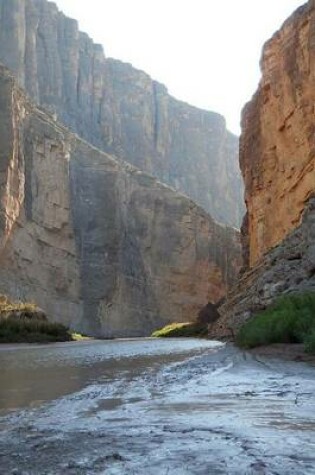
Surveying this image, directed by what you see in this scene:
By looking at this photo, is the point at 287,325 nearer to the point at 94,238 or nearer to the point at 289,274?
the point at 289,274

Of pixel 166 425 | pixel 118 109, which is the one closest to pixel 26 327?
pixel 166 425

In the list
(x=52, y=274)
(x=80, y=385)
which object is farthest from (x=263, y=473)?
(x=52, y=274)

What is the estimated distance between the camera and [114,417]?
5.97 meters

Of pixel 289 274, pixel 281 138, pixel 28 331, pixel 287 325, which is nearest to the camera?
pixel 287 325

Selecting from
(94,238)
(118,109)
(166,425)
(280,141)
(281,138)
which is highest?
(118,109)

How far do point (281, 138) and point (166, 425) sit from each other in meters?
47.8

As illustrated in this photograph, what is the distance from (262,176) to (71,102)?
81.2m

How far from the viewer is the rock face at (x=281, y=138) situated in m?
45.6

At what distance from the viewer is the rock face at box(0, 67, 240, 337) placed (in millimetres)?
72062

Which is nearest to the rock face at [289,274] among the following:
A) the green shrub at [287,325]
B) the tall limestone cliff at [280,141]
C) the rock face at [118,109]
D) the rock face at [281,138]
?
the green shrub at [287,325]

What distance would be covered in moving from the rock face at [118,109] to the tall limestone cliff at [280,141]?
221 feet

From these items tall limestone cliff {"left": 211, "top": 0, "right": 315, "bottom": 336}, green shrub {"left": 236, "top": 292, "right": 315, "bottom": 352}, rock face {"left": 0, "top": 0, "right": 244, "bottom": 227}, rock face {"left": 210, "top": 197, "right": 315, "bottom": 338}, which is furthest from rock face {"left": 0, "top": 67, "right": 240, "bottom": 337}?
green shrub {"left": 236, "top": 292, "right": 315, "bottom": 352}

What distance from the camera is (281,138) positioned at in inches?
2007

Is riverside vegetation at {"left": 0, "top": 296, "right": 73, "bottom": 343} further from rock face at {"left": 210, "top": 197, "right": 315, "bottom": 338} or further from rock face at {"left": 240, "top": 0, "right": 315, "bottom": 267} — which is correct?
rock face at {"left": 210, "top": 197, "right": 315, "bottom": 338}
